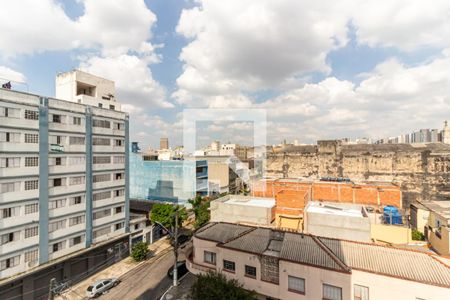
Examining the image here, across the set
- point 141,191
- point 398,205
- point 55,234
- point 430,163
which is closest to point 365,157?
point 430,163

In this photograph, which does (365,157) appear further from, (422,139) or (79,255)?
(79,255)

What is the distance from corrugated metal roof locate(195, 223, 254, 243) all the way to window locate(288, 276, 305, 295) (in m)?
5.90

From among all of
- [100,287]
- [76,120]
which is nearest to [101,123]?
[76,120]

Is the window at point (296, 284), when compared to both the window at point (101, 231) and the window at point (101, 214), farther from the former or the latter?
the window at point (101, 214)

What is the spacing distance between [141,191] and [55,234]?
28.1m

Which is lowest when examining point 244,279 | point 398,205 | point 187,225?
point 187,225

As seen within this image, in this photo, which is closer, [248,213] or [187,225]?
[248,213]

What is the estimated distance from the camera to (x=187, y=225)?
4378cm

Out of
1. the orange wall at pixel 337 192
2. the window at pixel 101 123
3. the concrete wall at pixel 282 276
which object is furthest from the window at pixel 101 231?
the orange wall at pixel 337 192

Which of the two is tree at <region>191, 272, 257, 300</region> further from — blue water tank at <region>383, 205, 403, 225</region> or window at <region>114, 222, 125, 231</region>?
blue water tank at <region>383, 205, 403, 225</region>

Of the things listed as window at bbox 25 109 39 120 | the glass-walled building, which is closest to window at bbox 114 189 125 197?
window at bbox 25 109 39 120

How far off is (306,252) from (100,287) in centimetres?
2196

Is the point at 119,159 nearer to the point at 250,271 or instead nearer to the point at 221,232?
the point at 221,232

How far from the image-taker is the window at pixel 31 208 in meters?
22.2
